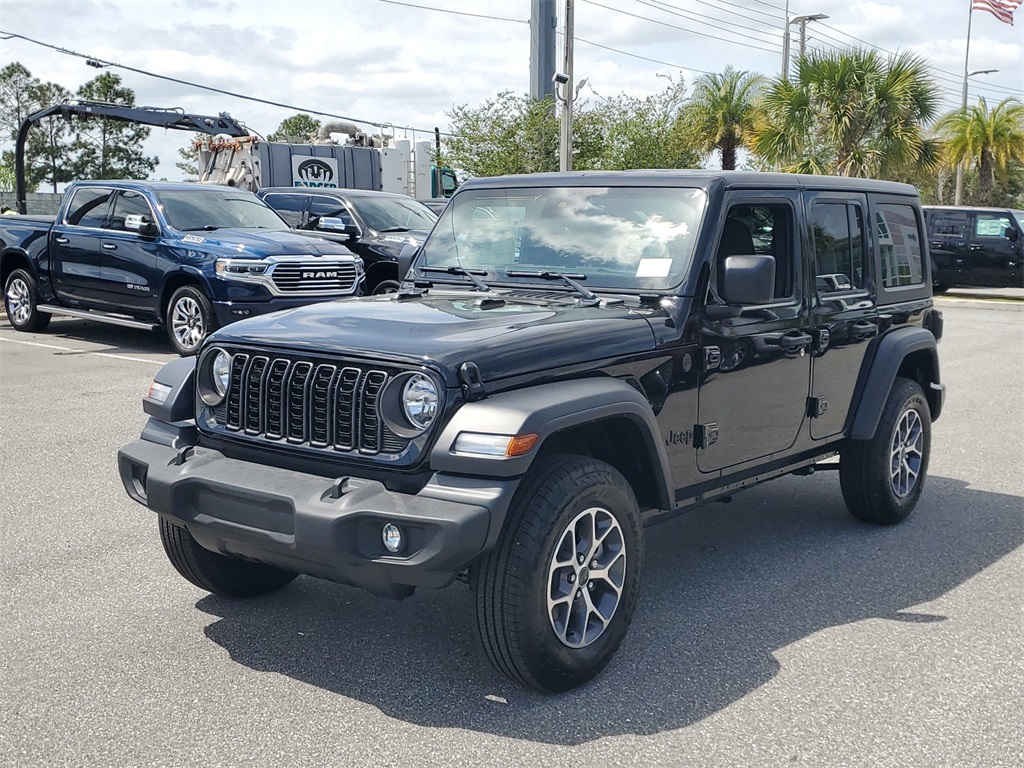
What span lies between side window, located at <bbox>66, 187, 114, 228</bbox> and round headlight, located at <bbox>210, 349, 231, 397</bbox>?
10.1 metres

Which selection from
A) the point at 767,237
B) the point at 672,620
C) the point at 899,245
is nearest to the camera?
the point at 672,620

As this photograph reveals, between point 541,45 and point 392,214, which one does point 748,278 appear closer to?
point 392,214

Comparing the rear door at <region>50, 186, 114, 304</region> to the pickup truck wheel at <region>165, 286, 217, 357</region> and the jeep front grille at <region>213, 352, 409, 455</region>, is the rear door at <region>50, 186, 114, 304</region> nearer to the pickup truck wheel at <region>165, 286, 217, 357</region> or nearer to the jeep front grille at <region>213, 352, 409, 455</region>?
the pickup truck wheel at <region>165, 286, 217, 357</region>

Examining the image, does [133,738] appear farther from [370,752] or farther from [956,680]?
[956,680]

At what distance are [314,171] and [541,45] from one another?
49.4 ft

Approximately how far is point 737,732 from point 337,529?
4.74 feet

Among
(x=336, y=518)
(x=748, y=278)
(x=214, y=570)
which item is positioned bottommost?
(x=214, y=570)

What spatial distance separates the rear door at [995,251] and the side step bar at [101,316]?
56.4ft

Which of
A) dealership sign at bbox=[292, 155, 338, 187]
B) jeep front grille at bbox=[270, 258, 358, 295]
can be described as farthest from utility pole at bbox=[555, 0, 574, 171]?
jeep front grille at bbox=[270, 258, 358, 295]

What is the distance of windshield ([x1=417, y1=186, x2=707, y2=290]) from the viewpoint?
4.96m

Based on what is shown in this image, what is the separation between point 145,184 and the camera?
542 inches

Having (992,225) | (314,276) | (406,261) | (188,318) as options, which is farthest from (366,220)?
(992,225)

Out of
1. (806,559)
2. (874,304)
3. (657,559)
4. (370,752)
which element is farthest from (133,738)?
(874,304)

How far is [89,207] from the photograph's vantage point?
1403 centimetres
